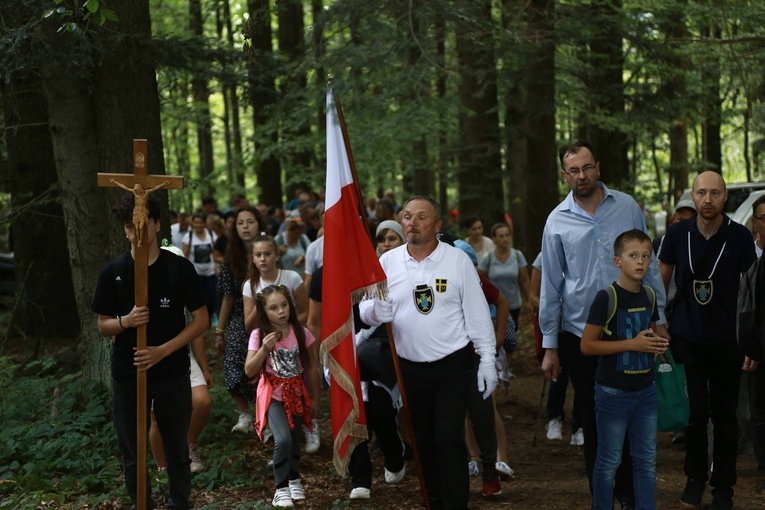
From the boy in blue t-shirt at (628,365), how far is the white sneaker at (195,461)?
12.1 feet

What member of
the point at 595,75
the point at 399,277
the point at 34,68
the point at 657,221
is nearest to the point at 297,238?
the point at 34,68

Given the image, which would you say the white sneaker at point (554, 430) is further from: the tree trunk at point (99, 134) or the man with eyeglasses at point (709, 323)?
the tree trunk at point (99, 134)

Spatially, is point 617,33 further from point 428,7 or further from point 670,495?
point 670,495

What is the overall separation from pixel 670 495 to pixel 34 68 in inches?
256

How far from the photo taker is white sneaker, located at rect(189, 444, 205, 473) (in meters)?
8.38

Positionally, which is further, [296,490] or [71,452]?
[71,452]

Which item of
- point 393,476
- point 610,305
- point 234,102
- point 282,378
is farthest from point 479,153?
point 610,305

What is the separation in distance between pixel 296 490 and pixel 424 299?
6.65 ft

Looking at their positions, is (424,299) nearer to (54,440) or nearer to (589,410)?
(589,410)

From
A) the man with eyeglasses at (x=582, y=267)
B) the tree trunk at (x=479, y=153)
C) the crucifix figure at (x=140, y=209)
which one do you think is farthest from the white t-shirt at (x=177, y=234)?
the man with eyeglasses at (x=582, y=267)

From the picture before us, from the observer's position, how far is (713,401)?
23.1 feet

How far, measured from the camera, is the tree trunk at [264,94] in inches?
341

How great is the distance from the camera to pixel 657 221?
2172 centimetres

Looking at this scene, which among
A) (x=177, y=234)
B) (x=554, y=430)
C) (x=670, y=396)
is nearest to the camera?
(x=670, y=396)
